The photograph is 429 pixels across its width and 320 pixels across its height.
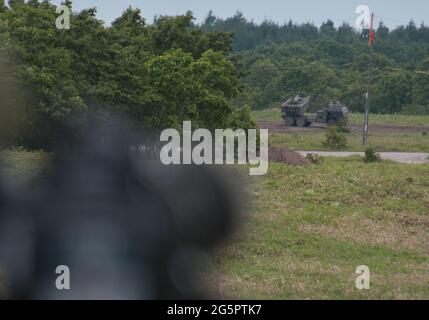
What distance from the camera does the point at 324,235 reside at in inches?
433

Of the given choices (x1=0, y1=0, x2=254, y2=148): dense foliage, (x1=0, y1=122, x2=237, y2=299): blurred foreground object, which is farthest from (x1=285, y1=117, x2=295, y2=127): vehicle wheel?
(x1=0, y1=122, x2=237, y2=299): blurred foreground object

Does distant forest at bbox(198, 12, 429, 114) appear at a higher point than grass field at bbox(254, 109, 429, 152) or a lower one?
higher

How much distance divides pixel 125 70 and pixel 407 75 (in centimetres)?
3376

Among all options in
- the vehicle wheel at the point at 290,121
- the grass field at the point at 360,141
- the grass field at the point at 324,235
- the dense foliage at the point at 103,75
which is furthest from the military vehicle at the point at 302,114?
the grass field at the point at 324,235

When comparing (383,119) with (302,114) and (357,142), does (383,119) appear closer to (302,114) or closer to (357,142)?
(302,114)

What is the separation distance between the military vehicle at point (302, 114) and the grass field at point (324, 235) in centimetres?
2012

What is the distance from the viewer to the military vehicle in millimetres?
36531

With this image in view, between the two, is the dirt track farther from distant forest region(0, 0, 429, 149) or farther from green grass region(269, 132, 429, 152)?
distant forest region(0, 0, 429, 149)

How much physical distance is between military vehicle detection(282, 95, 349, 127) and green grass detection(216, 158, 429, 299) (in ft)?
66.2

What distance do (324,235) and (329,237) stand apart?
0.12 meters

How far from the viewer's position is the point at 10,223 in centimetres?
621

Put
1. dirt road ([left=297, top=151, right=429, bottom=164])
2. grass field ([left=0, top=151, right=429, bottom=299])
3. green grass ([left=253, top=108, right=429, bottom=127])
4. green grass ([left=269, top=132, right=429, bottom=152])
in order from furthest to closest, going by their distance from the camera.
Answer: green grass ([left=253, top=108, right=429, bottom=127]), green grass ([left=269, top=132, right=429, bottom=152]), dirt road ([left=297, top=151, right=429, bottom=164]), grass field ([left=0, top=151, right=429, bottom=299])

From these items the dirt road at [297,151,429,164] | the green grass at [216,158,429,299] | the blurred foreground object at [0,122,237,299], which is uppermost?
the blurred foreground object at [0,122,237,299]

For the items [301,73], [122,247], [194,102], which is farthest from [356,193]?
[301,73]
